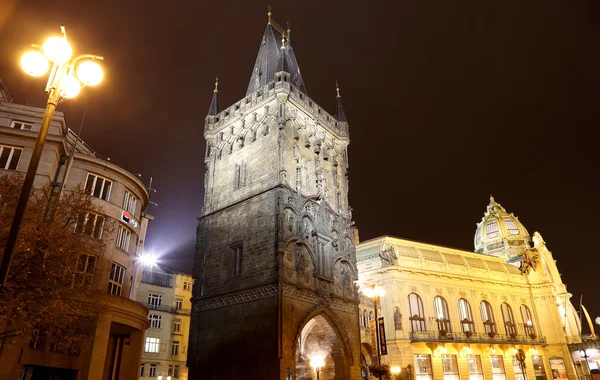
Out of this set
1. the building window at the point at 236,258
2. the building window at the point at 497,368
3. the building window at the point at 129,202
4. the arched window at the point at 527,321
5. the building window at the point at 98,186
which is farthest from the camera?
the arched window at the point at 527,321

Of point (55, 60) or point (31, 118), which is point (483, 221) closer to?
point (31, 118)

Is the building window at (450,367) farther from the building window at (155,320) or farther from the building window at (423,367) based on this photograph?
the building window at (155,320)

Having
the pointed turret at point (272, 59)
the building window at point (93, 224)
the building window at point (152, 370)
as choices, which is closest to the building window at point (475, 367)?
the pointed turret at point (272, 59)

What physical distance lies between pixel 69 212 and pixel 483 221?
7555 centimetres

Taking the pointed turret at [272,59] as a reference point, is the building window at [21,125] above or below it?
below

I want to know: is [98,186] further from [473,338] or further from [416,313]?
[473,338]

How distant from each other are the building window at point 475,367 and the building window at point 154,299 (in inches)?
1444

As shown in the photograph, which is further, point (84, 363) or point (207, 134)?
point (207, 134)

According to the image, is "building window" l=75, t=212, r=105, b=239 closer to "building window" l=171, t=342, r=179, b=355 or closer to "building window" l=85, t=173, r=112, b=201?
"building window" l=85, t=173, r=112, b=201

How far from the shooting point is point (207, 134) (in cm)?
3759

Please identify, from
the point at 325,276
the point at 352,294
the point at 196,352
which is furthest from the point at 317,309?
the point at 196,352

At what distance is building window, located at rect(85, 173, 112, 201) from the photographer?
84.4 feet

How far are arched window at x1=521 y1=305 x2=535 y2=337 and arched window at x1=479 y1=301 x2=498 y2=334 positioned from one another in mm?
6898

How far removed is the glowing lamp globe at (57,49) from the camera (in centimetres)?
948
